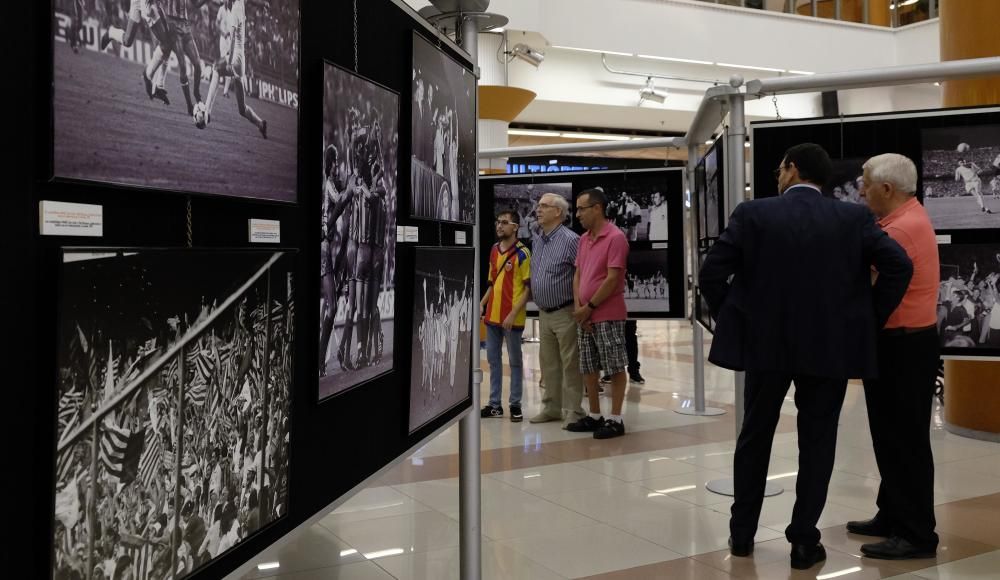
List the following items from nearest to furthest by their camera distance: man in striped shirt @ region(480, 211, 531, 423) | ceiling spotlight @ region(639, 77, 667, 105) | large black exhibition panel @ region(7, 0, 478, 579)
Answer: large black exhibition panel @ region(7, 0, 478, 579) < man in striped shirt @ region(480, 211, 531, 423) < ceiling spotlight @ region(639, 77, 667, 105)

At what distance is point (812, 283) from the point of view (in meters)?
3.63

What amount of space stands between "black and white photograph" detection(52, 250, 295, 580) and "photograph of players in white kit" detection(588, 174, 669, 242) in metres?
6.13

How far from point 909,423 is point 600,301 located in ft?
9.04

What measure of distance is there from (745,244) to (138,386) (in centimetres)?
294

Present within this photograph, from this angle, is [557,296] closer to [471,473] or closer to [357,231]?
[471,473]

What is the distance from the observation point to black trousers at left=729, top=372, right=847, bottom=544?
3.69 meters

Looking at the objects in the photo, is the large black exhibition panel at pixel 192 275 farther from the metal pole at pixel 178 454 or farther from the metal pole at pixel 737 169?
the metal pole at pixel 737 169

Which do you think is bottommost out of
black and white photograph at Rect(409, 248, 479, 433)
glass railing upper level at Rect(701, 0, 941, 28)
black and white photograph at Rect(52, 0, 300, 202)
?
black and white photograph at Rect(409, 248, 479, 433)

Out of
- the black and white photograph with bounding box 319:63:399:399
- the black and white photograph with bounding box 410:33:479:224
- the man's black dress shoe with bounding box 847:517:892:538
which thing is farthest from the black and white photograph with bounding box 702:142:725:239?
the black and white photograph with bounding box 319:63:399:399

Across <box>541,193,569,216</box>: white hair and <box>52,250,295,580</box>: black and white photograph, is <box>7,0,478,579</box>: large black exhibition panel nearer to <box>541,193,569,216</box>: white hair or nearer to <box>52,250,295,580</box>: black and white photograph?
<box>52,250,295,580</box>: black and white photograph

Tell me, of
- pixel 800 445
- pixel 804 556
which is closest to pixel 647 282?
pixel 800 445

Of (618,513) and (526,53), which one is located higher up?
(526,53)

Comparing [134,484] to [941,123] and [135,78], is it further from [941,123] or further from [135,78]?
[941,123]

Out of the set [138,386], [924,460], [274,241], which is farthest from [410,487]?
[138,386]
